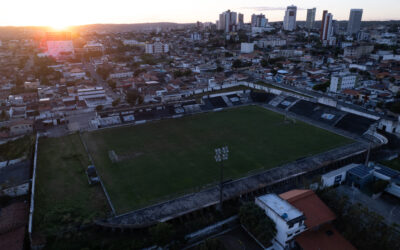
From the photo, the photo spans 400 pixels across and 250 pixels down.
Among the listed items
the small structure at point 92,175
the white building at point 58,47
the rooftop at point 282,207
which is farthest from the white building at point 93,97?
the white building at point 58,47

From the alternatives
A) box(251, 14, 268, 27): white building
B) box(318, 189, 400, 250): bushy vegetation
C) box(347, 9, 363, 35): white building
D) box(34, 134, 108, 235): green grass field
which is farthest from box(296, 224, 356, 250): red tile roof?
box(251, 14, 268, 27): white building

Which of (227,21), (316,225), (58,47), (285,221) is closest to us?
(285,221)

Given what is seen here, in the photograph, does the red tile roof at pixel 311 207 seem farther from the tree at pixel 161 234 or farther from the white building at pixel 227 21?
the white building at pixel 227 21

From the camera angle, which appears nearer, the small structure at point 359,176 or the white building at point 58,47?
the small structure at point 359,176

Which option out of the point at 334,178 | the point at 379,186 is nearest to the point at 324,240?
the point at 334,178

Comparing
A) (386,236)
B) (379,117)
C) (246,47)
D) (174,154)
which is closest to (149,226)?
(174,154)

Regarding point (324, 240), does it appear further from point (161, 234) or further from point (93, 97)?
point (93, 97)
